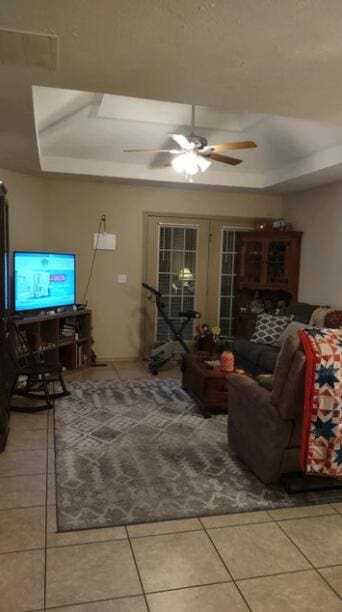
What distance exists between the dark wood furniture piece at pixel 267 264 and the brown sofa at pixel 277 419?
10.0 feet

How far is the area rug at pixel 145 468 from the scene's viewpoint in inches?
96.5

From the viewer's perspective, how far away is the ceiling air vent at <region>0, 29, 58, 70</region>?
1.93 meters

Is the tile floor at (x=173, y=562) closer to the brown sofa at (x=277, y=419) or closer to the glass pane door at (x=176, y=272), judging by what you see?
the brown sofa at (x=277, y=419)

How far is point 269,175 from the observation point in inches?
219

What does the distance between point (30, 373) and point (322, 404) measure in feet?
8.48

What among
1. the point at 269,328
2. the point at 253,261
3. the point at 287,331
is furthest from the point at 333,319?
the point at 253,261

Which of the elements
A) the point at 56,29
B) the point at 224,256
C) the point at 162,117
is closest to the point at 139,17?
the point at 56,29

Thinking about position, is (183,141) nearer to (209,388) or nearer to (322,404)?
(209,388)

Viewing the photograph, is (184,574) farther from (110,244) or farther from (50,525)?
(110,244)

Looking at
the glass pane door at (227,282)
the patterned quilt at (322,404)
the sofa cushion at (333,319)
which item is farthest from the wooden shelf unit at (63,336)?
the patterned quilt at (322,404)

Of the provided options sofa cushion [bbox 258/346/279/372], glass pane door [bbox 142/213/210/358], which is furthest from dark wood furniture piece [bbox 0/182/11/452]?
glass pane door [bbox 142/213/210/358]

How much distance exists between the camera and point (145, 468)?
2.92 m

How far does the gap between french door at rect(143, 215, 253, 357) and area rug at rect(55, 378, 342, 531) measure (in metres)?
1.96

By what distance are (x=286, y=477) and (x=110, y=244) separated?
3.89m
